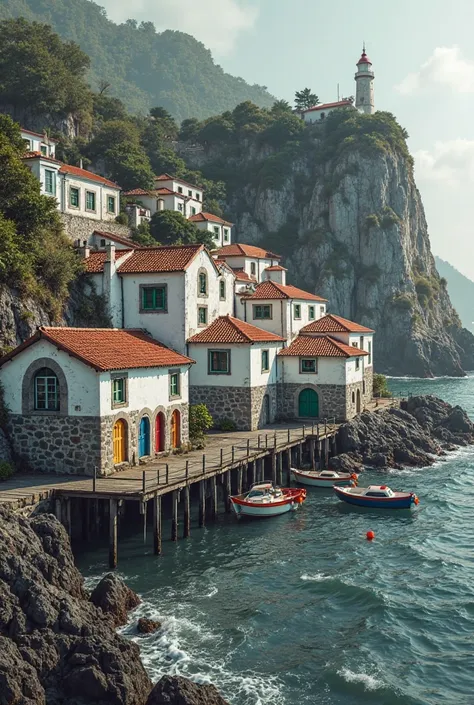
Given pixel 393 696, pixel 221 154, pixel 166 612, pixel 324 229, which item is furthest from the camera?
pixel 221 154

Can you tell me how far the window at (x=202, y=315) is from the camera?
168 feet

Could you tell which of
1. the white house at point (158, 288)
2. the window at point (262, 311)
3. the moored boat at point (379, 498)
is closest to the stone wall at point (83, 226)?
the white house at point (158, 288)

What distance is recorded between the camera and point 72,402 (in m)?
34.9

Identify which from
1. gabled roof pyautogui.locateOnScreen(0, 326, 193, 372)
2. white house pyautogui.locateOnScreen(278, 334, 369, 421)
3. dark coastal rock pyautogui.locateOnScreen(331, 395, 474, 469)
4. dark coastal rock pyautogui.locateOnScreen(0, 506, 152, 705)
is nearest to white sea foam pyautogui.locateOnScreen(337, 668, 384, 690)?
dark coastal rock pyautogui.locateOnScreen(0, 506, 152, 705)

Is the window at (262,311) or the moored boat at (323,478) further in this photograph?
the window at (262,311)

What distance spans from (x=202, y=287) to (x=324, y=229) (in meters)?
102

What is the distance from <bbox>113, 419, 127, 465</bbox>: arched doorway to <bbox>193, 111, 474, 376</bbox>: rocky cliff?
344 feet

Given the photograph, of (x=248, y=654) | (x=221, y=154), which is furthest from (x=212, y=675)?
(x=221, y=154)

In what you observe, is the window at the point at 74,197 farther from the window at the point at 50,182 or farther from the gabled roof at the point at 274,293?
the gabled roof at the point at 274,293

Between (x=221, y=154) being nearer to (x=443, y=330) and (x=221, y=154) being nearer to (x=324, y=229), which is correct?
(x=324, y=229)

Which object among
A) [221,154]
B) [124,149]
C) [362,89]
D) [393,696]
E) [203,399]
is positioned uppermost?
[362,89]

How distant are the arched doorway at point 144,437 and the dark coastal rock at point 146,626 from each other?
1506cm

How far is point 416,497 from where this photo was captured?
134 feet

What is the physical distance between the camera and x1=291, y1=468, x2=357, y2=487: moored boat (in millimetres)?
45500
